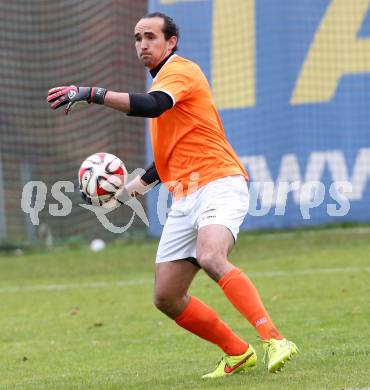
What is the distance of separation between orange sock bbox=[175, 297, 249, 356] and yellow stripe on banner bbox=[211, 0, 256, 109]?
39.7 ft

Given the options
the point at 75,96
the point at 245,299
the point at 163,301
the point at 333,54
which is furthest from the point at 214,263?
the point at 333,54

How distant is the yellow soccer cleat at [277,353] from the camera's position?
5.95 metres

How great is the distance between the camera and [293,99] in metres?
18.2

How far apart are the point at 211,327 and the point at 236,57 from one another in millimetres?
12554

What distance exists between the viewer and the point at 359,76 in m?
18.1

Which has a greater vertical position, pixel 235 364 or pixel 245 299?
pixel 245 299

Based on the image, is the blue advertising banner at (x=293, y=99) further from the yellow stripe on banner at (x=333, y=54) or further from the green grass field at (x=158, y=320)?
the green grass field at (x=158, y=320)

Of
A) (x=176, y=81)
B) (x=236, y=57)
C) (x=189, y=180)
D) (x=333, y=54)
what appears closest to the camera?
(x=176, y=81)

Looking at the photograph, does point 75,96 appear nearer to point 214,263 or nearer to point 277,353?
point 214,263

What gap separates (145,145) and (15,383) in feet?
44.5

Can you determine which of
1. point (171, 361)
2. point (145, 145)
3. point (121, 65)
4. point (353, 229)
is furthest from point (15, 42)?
point (171, 361)

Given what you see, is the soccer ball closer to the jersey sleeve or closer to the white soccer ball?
the jersey sleeve

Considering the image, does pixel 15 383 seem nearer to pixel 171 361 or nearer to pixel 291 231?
pixel 171 361

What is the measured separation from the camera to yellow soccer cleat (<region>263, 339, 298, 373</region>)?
5.95 metres
